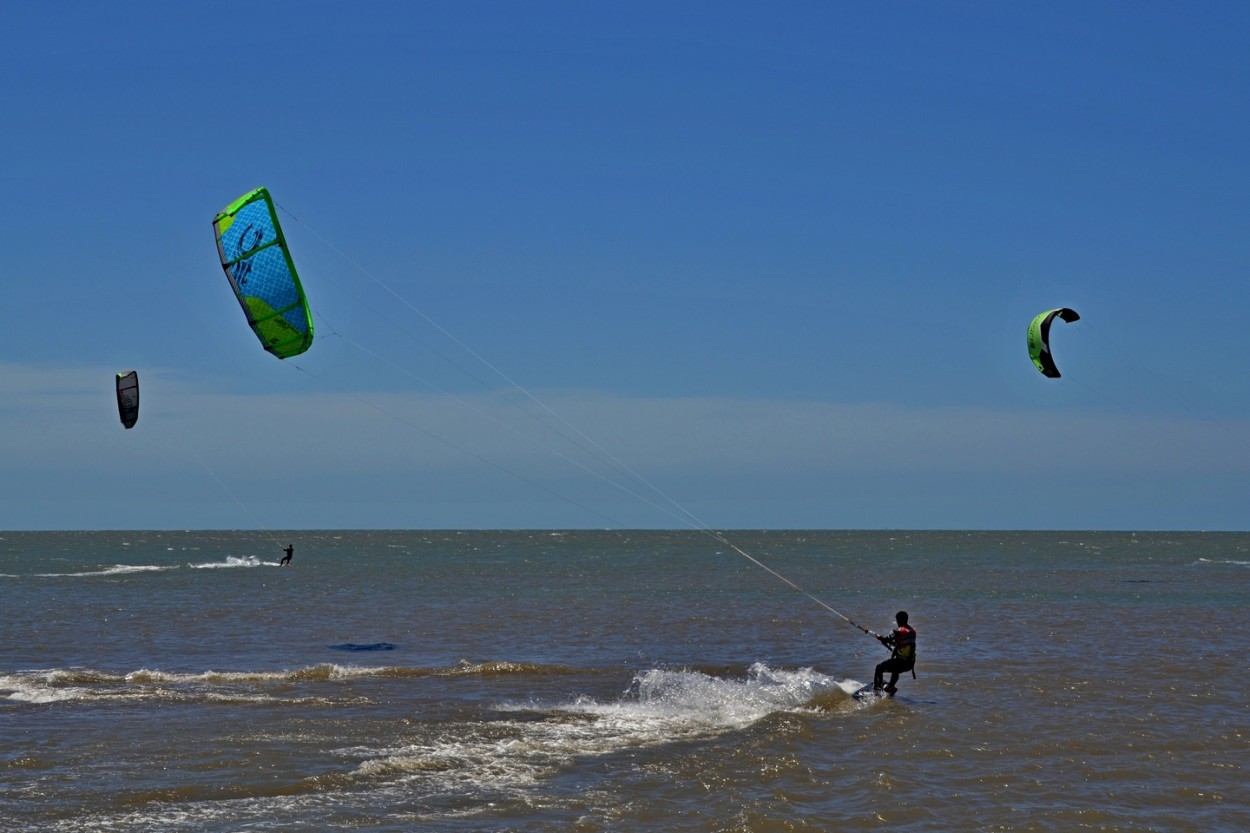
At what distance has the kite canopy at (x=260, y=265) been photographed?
1722cm

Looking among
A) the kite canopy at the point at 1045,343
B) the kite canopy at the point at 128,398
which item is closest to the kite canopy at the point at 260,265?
the kite canopy at the point at 128,398

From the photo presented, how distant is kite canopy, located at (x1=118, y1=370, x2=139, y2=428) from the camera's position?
24.7 metres

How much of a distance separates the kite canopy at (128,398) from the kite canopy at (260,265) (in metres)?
8.61

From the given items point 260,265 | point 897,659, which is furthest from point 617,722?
point 260,265

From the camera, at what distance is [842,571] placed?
5778cm

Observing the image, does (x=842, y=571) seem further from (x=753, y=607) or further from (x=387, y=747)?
(x=387, y=747)

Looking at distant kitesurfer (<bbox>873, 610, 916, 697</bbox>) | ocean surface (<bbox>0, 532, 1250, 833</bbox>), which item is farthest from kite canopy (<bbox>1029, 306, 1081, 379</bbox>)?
distant kitesurfer (<bbox>873, 610, 916, 697</bbox>)

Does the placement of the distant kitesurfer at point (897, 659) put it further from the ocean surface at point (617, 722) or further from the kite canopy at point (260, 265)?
the kite canopy at point (260, 265)

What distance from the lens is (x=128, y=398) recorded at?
2498 centimetres

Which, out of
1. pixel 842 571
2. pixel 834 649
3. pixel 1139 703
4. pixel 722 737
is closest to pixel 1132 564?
pixel 842 571

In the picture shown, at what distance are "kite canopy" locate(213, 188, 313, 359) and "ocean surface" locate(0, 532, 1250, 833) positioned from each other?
218 inches

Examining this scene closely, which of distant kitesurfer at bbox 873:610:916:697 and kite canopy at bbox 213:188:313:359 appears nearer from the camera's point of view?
distant kitesurfer at bbox 873:610:916:697

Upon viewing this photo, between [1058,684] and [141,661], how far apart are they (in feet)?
49.6

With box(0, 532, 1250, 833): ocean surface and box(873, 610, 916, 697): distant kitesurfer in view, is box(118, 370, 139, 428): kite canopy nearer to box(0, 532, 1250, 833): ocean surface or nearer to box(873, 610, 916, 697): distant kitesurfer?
box(0, 532, 1250, 833): ocean surface
